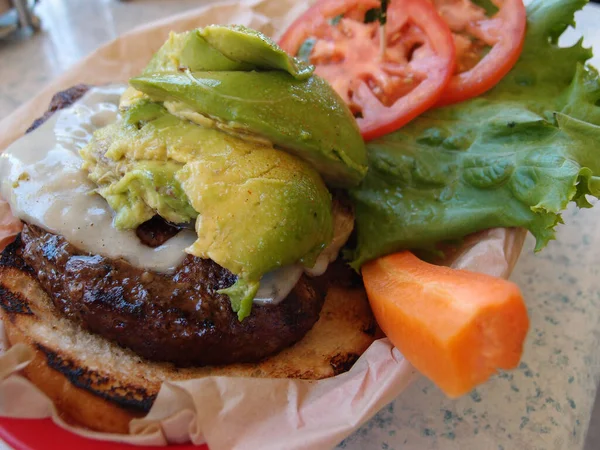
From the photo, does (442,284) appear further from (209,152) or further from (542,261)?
(542,261)

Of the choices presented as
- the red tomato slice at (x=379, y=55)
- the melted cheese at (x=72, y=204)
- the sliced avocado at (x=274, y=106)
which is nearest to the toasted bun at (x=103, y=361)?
the melted cheese at (x=72, y=204)

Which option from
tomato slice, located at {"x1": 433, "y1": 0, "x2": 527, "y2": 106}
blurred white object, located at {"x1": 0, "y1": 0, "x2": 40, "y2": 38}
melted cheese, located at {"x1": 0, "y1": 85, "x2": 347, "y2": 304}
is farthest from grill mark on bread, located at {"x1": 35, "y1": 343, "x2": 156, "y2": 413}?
blurred white object, located at {"x1": 0, "y1": 0, "x2": 40, "y2": 38}

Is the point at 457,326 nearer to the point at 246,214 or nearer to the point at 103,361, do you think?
the point at 246,214

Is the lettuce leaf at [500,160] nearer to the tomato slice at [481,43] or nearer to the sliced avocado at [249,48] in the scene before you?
the tomato slice at [481,43]

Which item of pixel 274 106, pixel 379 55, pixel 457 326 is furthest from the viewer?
pixel 379 55

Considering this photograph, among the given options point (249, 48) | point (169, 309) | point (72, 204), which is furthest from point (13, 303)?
point (249, 48)

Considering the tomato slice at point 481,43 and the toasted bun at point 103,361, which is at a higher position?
the tomato slice at point 481,43

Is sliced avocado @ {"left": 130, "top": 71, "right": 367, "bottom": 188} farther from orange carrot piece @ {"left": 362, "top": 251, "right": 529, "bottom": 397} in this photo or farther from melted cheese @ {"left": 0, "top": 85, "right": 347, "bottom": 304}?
orange carrot piece @ {"left": 362, "top": 251, "right": 529, "bottom": 397}
